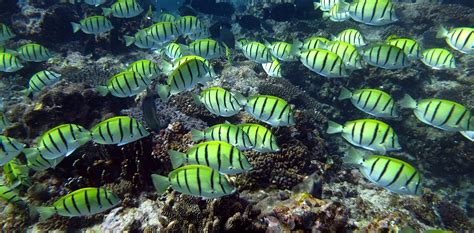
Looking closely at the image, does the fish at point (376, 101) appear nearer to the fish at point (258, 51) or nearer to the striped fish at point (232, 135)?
the striped fish at point (232, 135)

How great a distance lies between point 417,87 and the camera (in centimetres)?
1108

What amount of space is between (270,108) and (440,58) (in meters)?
5.11

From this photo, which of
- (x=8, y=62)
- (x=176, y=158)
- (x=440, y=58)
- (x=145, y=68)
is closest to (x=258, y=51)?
(x=145, y=68)

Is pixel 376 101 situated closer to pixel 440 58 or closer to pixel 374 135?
pixel 374 135

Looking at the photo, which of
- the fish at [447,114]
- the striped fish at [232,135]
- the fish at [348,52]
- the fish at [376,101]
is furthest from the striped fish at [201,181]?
the fish at [348,52]

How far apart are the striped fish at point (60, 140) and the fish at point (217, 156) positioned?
Answer: 5.39 feet

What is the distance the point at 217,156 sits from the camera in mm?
3707

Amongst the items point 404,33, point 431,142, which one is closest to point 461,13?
point 404,33

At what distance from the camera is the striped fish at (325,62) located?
603 centimetres

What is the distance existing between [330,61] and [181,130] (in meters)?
3.19

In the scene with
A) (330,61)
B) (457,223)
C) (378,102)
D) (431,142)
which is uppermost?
(330,61)

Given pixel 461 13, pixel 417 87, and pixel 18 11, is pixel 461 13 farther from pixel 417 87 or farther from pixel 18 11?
pixel 18 11

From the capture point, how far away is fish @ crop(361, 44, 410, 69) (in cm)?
627

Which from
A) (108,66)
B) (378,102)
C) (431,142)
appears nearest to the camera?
(378,102)
